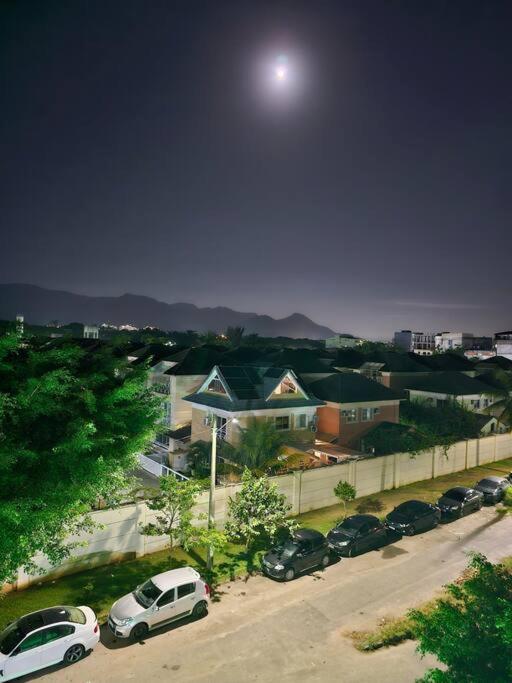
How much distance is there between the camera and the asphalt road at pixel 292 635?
39.8 feet

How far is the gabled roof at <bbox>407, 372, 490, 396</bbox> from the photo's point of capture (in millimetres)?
47556

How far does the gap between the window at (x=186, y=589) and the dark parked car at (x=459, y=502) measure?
629 inches

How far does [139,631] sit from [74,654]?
1.94 metres

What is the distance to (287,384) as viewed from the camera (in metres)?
34.8

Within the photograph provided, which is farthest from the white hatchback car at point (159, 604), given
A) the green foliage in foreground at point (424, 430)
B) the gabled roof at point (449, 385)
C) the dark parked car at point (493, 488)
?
the gabled roof at point (449, 385)

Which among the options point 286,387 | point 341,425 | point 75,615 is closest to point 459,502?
point 341,425

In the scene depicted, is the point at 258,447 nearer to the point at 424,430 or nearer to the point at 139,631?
the point at 139,631

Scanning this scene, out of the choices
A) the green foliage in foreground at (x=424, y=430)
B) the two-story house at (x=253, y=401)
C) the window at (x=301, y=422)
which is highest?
the two-story house at (x=253, y=401)

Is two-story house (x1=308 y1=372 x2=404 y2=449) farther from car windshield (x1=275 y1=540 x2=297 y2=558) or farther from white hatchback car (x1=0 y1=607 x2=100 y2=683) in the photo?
white hatchback car (x1=0 y1=607 x2=100 y2=683)

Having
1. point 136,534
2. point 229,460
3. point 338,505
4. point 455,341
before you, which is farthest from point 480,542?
point 455,341

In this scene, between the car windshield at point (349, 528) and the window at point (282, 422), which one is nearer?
the car windshield at point (349, 528)

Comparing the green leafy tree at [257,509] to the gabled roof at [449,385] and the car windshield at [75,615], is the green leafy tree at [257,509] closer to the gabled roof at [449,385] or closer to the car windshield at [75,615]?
the car windshield at [75,615]

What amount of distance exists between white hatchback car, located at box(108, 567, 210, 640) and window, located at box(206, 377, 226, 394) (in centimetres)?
1954

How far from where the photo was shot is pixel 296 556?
58.2 ft
